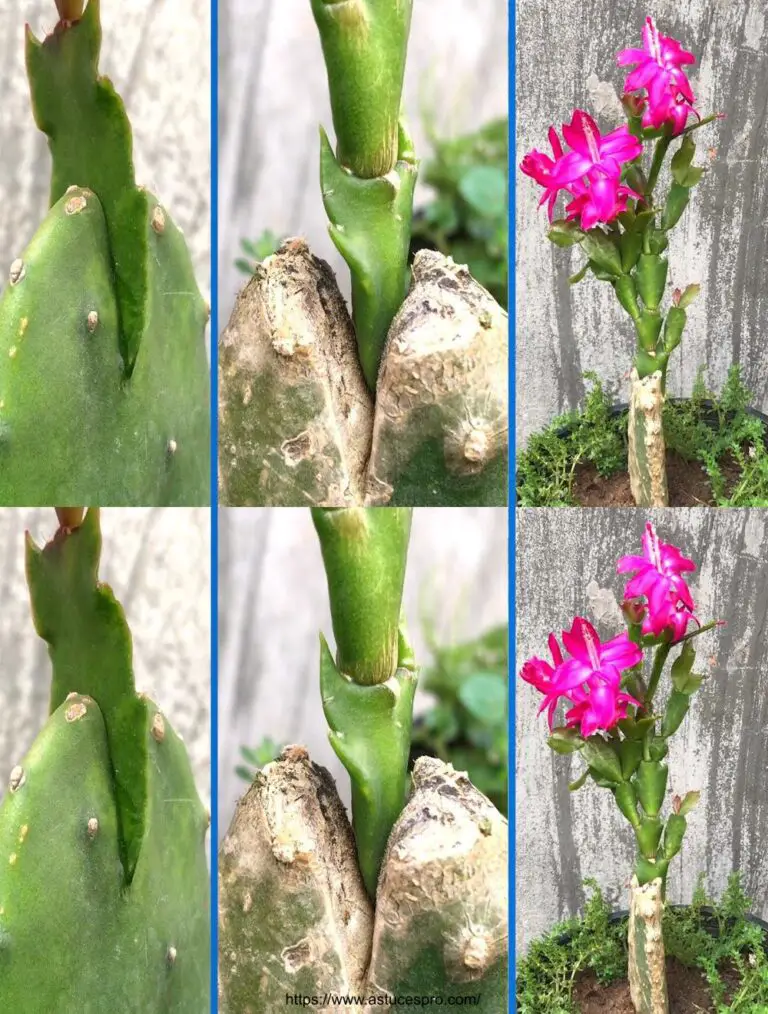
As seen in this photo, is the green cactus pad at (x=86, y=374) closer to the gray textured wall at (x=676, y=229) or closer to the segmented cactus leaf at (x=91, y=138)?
the segmented cactus leaf at (x=91, y=138)

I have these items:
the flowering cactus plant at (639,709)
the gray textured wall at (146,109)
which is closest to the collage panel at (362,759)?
the flowering cactus plant at (639,709)

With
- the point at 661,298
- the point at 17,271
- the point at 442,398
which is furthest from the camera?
the point at 661,298

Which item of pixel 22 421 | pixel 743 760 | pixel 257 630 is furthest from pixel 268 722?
pixel 743 760

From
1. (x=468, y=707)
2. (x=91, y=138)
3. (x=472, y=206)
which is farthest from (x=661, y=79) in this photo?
→ (x=468, y=707)

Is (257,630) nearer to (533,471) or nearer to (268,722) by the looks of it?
(268,722)

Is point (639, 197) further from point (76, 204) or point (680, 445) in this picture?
point (76, 204)

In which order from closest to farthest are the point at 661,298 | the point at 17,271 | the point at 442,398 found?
1. the point at 17,271
2. the point at 442,398
3. the point at 661,298
